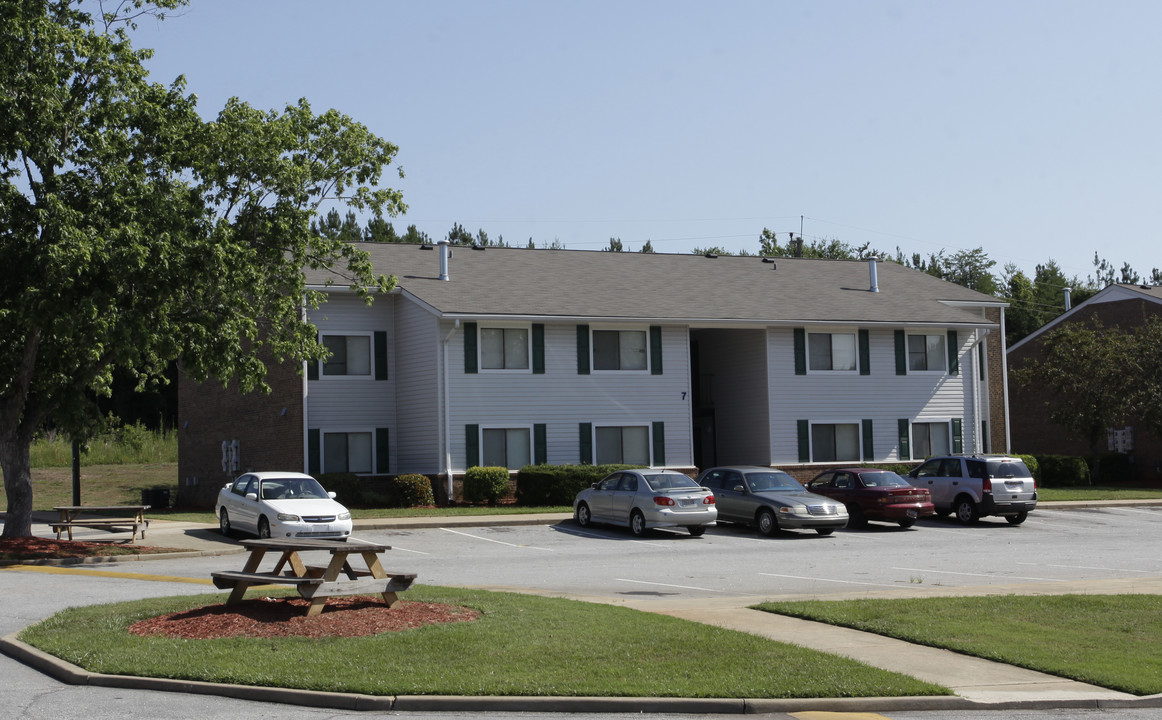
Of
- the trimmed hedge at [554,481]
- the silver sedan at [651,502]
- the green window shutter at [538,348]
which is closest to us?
the silver sedan at [651,502]

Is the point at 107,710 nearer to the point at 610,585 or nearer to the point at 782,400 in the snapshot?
the point at 610,585

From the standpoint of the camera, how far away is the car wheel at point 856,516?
90.8 ft

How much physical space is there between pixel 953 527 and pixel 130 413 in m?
52.9

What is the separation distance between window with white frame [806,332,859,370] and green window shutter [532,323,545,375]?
9.06m

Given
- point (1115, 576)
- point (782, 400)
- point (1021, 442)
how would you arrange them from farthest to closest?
point (1021, 442) < point (782, 400) < point (1115, 576)

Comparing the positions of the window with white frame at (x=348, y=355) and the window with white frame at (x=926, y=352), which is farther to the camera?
the window with white frame at (x=926, y=352)

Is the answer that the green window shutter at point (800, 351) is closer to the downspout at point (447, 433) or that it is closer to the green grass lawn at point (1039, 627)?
the downspout at point (447, 433)

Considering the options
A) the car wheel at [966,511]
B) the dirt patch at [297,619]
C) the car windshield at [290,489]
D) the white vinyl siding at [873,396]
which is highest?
the white vinyl siding at [873,396]

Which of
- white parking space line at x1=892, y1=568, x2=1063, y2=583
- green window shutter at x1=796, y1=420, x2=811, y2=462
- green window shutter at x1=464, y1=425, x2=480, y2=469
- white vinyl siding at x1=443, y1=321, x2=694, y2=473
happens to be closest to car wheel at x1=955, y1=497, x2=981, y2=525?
green window shutter at x1=796, y1=420, x2=811, y2=462

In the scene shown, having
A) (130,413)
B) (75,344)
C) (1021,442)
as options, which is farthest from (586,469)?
(130,413)

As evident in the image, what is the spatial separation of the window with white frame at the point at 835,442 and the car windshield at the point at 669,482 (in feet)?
42.6

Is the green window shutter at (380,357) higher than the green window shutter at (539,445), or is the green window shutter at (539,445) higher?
the green window shutter at (380,357)

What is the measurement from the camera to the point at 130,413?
222ft

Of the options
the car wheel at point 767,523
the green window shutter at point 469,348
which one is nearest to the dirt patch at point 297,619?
the car wheel at point 767,523
